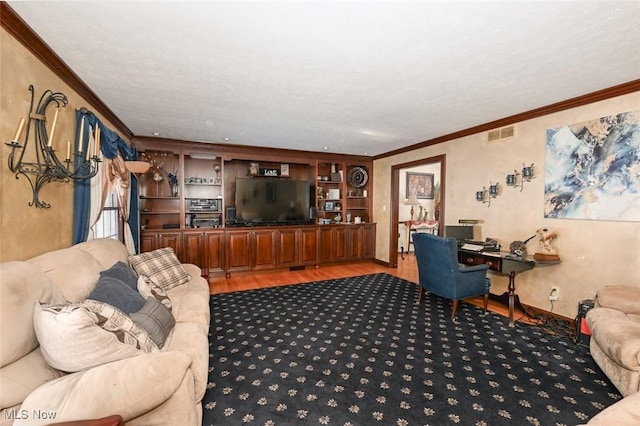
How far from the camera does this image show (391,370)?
224 cm

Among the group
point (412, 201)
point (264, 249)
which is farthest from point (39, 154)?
point (412, 201)

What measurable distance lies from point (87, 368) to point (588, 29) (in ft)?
11.3

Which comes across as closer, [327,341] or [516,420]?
[516,420]

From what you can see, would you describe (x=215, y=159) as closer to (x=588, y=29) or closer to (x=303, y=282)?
(x=303, y=282)

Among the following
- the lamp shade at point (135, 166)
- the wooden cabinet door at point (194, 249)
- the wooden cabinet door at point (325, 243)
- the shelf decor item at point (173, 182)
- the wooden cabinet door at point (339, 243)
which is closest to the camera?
the lamp shade at point (135, 166)

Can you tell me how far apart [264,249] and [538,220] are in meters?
4.29

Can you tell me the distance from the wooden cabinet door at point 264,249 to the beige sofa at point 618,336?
4435 mm

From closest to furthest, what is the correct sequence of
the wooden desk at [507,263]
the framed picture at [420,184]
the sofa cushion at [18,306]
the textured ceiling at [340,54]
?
1. the sofa cushion at [18,306]
2. the textured ceiling at [340,54]
3. the wooden desk at [507,263]
4. the framed picture at [420,184]

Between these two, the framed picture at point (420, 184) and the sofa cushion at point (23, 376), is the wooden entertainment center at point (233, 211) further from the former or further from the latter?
the sofa cushion at point (23, 376)

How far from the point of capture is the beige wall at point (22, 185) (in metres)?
1.71

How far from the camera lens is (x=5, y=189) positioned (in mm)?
1723

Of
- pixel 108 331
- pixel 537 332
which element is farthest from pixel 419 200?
pixel 108 331

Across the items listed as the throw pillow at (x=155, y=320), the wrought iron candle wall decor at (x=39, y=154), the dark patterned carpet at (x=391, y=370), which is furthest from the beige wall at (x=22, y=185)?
the dark patterned carpet at (x=391, y=370)

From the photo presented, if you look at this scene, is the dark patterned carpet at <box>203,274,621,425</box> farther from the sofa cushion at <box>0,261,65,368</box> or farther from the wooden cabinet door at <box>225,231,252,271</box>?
the wooden cabinet door at <box>225,231,252,271</box>
